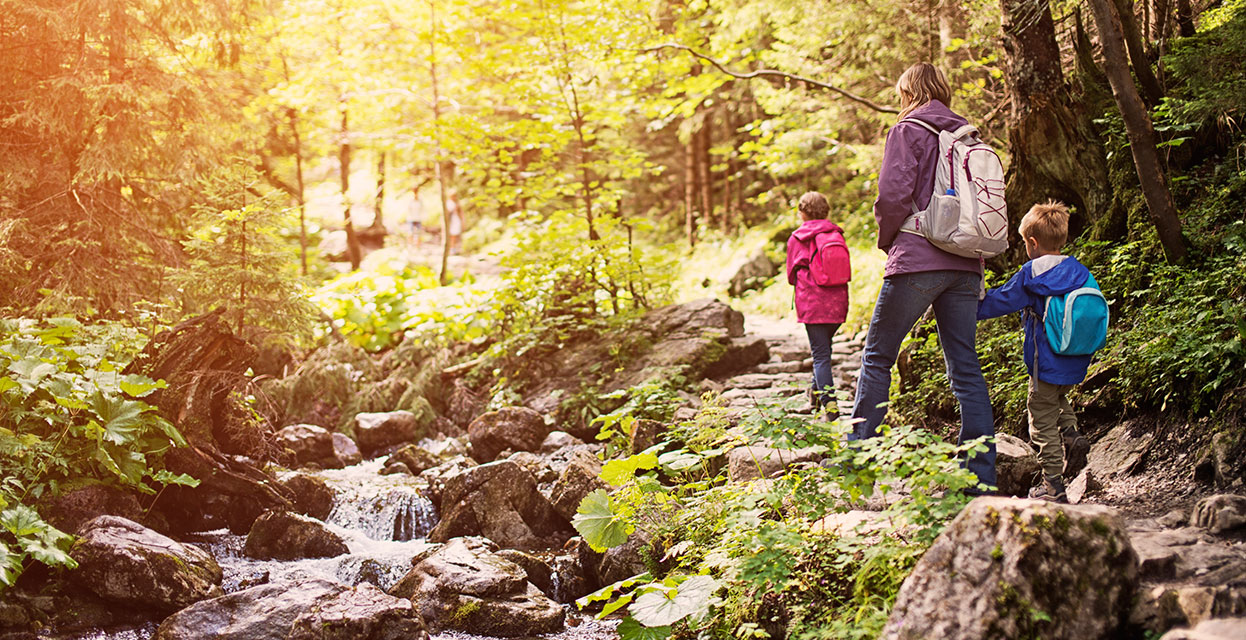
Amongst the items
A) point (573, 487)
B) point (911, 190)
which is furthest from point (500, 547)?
point (911, 190)

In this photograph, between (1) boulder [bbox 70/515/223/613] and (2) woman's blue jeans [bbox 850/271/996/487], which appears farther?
(1) boulder [bbox 70/515/223/613]

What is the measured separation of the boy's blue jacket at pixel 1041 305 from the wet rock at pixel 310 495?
247 inches

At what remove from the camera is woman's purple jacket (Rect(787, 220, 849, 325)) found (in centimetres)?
673

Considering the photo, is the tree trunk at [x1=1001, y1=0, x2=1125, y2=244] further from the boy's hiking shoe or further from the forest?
the boy's hiking shoe

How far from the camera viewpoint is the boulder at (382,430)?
10617 mm

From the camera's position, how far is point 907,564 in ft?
12.3

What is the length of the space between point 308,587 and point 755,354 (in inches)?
264

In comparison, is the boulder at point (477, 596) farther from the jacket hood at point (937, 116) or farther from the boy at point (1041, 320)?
the jacket hood at point (937, 116)

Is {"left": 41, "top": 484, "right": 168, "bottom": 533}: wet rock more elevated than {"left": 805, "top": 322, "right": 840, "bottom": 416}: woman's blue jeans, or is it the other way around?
{"left": 805, "top": 322, "right": 840, "bottom": 416}: woman's blue jeans

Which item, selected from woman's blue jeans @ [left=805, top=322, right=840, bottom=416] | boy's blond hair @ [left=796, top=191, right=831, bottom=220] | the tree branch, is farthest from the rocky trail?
the tree branch

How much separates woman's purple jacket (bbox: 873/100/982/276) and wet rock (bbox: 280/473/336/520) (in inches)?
236

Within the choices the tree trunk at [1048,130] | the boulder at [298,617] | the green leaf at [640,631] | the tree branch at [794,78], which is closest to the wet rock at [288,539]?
the boulder at [298,617]

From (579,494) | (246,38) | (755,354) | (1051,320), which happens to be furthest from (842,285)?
(246,38)

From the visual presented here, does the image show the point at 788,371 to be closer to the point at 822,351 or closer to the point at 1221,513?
the point at 822,351
